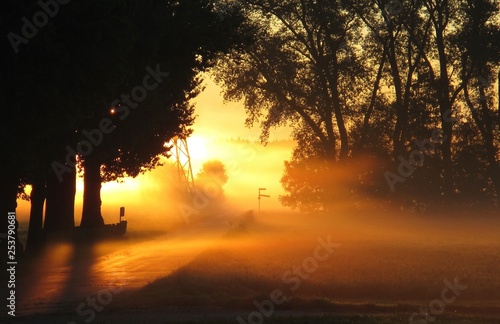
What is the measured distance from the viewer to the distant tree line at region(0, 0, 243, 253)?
25.0 metres

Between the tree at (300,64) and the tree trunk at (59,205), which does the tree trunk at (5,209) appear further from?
the tree at (300,64)

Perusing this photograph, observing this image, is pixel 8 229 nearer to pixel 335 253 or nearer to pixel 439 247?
pixel 335 253

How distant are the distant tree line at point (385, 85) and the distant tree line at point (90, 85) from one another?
9097 millimetres

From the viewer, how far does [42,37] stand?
2433 centimetres

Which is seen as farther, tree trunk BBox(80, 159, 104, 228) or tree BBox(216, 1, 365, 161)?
tree BBox(216, 1, 365, 161)

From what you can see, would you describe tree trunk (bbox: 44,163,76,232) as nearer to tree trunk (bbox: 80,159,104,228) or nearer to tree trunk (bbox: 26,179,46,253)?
tree trunk (bbox: 26,179,46,253)

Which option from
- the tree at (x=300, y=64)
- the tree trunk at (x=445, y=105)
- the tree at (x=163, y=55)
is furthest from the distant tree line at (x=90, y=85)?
the tree trunk at (x=445, y=105)

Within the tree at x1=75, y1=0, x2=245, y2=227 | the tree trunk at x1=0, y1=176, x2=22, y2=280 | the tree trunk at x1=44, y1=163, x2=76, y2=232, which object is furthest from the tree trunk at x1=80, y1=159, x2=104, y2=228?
the tree trunk at x1=0, y1=176, x2=22, y2=280

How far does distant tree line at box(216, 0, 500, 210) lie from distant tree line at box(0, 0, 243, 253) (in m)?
9.10

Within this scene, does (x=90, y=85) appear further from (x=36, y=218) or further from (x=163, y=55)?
(x=36, y=218)

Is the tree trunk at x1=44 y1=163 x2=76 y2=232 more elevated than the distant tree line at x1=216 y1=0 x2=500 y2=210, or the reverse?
the distant tree line at x1=216 y1=0 x2=500 y2=210

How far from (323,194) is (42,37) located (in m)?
49.5

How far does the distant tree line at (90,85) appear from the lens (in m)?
25.0

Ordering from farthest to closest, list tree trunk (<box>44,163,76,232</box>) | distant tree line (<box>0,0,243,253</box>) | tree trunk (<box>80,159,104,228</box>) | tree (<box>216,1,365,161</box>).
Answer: tree (<box>216,1,365,161</box>) → tree trunk (<box>80,159,104,228</box>) → tree trunk (<box>44,163,76,232</box>) → distant tree line (<box>0,0,243,253</box>)
